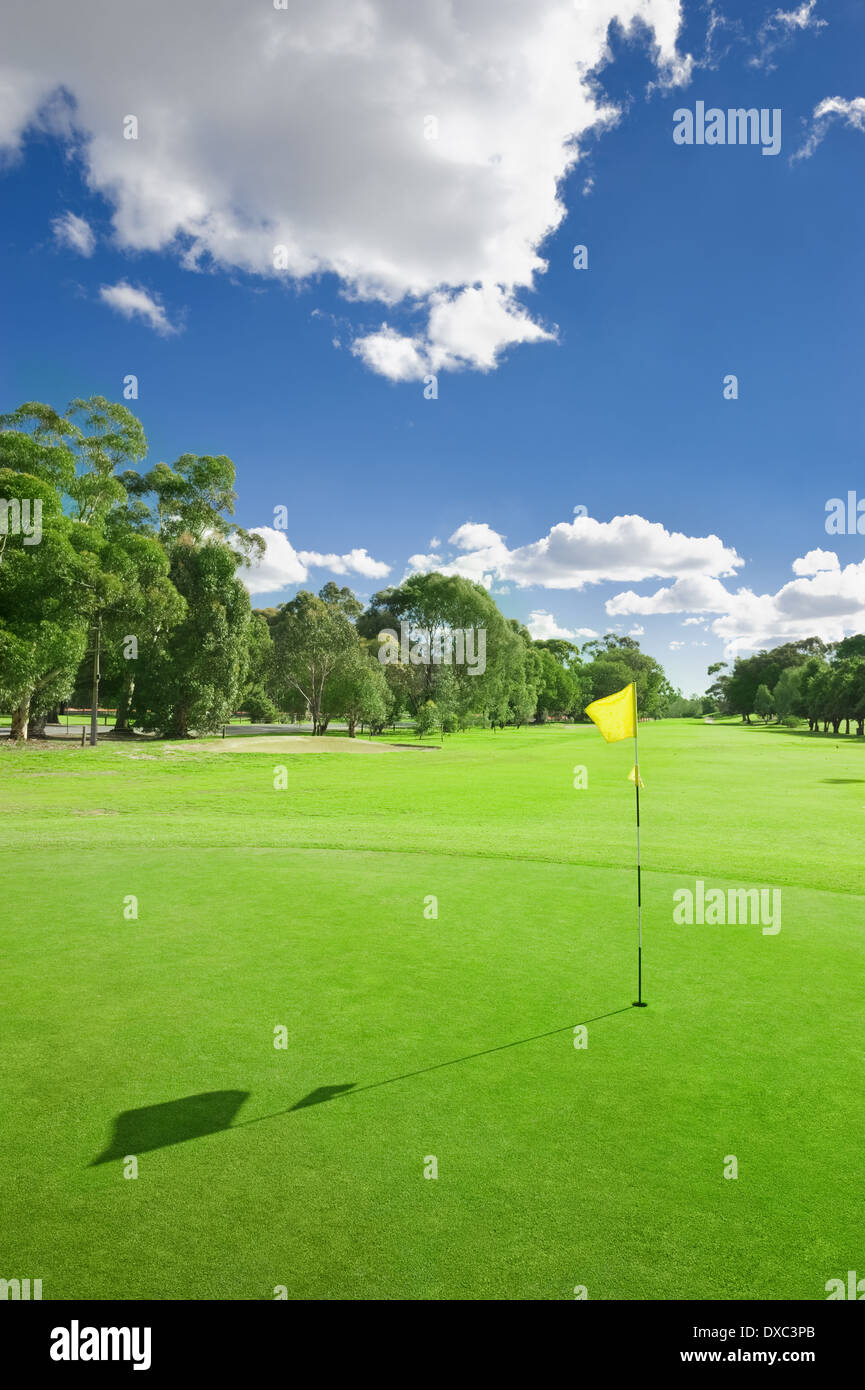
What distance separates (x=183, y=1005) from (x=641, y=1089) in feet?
13.3

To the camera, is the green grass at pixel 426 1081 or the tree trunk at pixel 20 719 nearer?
the green grass at pixel 426 1081

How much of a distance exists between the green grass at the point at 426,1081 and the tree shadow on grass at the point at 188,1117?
0.03 metres

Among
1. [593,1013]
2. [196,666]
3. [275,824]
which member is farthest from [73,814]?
[196,666]

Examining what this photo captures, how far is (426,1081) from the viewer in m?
5.36

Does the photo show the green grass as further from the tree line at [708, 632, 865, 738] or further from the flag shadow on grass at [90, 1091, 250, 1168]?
the tree line at [708, 632, 865, 738]

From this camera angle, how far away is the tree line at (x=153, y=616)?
117 ft

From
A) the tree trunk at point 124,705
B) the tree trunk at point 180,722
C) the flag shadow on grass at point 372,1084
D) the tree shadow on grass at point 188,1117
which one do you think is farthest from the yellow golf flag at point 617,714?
the tree trunk at point 124,705

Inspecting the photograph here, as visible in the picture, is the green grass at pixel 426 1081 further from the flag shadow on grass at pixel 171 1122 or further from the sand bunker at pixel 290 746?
the sand bunker at pixel 290 746

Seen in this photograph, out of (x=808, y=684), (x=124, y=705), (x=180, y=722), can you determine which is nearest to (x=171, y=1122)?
(x=180, y=722)

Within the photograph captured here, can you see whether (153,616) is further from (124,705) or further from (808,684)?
(808,684)

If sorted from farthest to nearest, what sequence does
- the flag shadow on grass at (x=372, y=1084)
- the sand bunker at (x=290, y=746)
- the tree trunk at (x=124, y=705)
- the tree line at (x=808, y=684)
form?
the tree line at (x=808, y=684) → the tree trunk at (x=124, y=705) → the sand bunker at (x=290, y=746) → the flag shadow on grass at (x=372, y=1084)

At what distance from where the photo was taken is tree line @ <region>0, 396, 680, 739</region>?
35.7 metres

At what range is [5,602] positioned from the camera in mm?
35594
